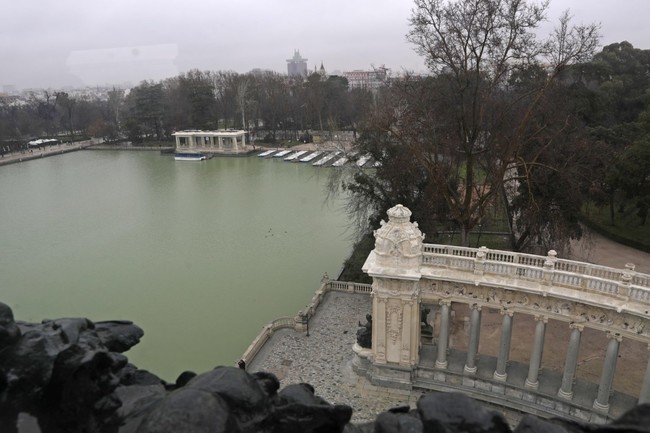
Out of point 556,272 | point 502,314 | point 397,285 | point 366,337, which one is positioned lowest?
point 366,337

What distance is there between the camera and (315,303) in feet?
61.0

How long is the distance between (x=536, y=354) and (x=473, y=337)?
1600 mm

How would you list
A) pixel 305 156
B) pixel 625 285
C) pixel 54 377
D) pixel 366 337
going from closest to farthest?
pixel 54 377, pixel 625 285, pixel 366 337, pixel 305 156

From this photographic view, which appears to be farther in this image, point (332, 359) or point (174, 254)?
point (174, 254)

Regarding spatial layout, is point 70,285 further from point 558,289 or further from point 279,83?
point 279,83

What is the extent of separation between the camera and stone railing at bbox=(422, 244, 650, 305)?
11.1m

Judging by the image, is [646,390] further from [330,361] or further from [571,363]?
[330,361]

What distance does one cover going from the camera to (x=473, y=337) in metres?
13.3

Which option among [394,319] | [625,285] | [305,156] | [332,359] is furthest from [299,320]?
[305,156]

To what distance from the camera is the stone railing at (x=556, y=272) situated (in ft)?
36.4

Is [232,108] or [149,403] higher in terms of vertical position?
[232,108]

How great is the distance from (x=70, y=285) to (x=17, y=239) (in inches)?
397

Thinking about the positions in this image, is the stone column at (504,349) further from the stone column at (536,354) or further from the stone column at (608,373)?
the stone column at (608,373)

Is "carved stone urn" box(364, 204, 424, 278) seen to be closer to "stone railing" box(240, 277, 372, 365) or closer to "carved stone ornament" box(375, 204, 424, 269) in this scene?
"carved stone ornament" box(375, 204, 424, 269)
